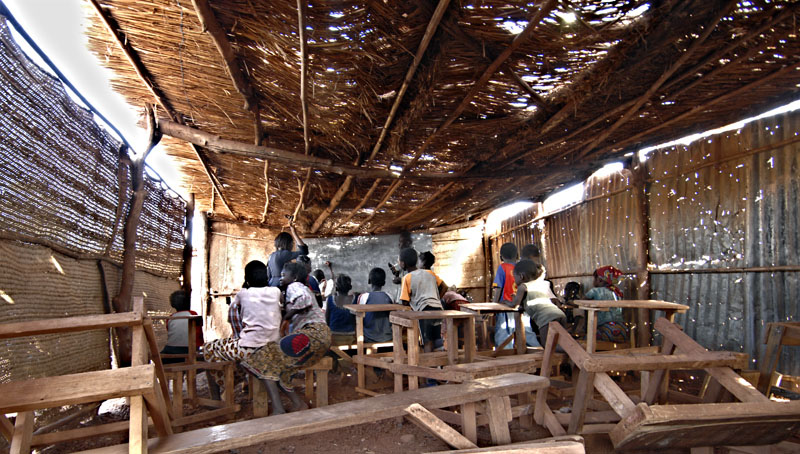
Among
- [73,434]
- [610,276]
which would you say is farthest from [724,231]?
[73,434]

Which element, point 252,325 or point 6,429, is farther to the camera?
point 252,325

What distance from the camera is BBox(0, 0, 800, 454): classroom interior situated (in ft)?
8.48

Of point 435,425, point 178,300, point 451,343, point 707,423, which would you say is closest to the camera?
point 707,423

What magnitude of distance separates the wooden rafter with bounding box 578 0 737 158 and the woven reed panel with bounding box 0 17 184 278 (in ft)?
15.4

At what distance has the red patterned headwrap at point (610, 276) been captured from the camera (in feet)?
19.4

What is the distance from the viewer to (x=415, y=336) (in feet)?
12.9

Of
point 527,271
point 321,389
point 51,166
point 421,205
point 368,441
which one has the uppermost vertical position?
point 421,205

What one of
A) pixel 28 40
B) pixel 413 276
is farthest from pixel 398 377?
pixel 28 40

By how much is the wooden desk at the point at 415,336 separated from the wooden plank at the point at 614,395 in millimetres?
1609

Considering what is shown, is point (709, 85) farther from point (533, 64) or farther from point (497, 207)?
point (497, 207)

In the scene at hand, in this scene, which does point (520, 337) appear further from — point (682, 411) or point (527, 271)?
point (682, 411)

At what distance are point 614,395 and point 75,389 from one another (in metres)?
2.49

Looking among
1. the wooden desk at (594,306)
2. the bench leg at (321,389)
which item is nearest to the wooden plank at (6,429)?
the bench leg at (321,389)

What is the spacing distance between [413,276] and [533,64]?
8.97 feet
